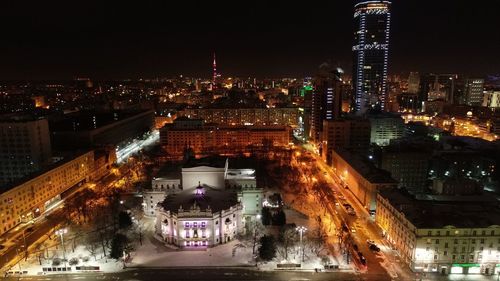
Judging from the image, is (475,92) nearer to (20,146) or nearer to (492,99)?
(492,99)

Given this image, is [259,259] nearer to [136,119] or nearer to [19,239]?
[19,239]

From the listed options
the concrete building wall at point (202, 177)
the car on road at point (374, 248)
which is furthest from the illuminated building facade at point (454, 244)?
the concrete building wall at point (202, 177)

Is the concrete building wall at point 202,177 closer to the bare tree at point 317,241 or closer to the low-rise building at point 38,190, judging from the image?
the bare tree at point 317,241

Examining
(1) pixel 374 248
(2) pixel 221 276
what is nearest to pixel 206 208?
(2) pixel 221 276

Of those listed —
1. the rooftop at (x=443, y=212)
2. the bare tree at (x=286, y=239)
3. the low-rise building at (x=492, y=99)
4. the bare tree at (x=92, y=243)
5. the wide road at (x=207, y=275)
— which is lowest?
the wide road at (x=207, y=275)

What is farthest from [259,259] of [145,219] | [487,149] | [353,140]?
[487,149]
